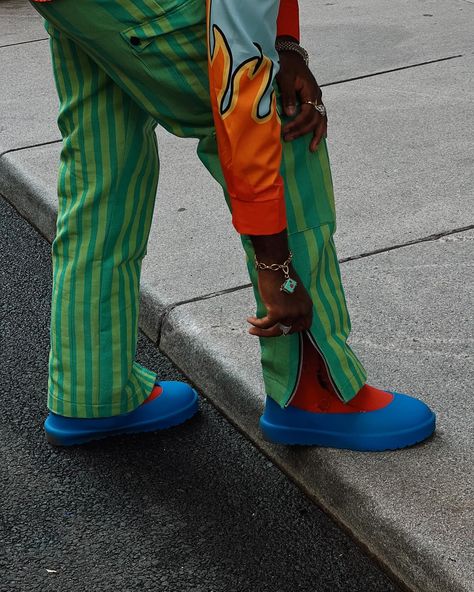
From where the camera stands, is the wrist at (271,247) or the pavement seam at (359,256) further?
the pavement seam at (359,256)

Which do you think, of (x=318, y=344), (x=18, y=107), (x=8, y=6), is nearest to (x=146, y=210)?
(x=318, y=344)

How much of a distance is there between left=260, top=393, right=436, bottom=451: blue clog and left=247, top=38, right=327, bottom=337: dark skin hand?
0.32 m

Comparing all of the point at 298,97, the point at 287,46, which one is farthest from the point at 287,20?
the point at 298,97

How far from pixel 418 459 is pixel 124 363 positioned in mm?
721

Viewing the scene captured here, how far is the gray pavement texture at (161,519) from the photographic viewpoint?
231 centimetres

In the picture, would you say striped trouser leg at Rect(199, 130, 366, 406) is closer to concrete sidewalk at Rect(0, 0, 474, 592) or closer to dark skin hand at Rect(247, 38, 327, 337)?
dark skin hand at Rect(247, 38, 327, 337)

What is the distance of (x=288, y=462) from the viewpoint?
264cm

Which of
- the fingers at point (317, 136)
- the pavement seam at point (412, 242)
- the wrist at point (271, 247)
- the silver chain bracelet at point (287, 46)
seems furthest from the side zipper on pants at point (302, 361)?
the pavement seam at point (412, 242)

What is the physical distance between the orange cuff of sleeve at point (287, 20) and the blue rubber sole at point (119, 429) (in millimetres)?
1033

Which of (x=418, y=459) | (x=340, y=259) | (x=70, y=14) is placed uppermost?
(x=70, y=14)

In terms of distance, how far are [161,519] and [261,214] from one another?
2.71 feet

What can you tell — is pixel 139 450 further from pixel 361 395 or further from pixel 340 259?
pixel 340 259

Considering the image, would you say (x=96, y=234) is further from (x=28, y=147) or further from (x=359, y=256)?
(x=28, y=147)

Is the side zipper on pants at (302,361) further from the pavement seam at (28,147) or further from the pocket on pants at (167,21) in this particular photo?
the pavement seam at (28,147)
